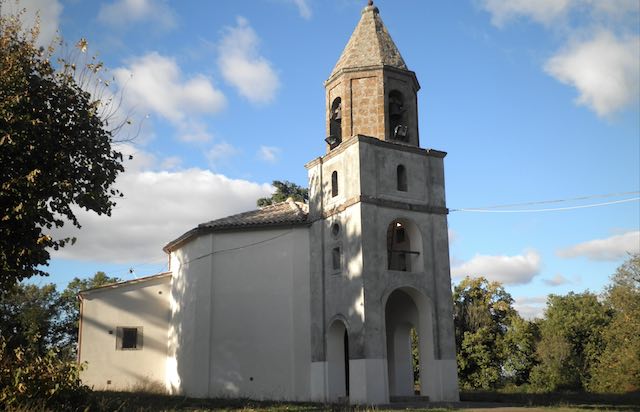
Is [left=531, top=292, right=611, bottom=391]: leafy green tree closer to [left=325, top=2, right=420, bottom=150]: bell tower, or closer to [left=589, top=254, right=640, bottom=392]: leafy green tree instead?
[left=589, top=254, right=640, bottom=392]: leafy green tree

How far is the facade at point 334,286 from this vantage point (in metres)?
22.3

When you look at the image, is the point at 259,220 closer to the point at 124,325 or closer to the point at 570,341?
the point at 124,325

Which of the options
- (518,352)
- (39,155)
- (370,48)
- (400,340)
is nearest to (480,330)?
(518,352)

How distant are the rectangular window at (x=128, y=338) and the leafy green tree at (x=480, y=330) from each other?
24259 millimetres

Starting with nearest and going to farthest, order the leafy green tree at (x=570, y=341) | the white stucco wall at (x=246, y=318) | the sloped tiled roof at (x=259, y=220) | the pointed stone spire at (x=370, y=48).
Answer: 1. the white stucco wall at (x=246, y=318)
2. the pointed stone spire at (x=370, y=48)
3. the sloped tiled roof at (x=259, y=220)
4. the leafy green tree at (x=570, y=341)

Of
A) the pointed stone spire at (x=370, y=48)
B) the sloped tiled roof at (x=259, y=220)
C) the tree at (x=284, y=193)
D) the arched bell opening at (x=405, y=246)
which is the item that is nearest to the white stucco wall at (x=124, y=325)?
the sloped tiled roof at (x=259, y=220)

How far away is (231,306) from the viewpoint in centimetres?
2488

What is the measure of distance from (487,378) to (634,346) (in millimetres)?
10279

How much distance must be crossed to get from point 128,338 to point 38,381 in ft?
49.2

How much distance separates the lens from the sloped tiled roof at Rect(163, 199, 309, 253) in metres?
25.3

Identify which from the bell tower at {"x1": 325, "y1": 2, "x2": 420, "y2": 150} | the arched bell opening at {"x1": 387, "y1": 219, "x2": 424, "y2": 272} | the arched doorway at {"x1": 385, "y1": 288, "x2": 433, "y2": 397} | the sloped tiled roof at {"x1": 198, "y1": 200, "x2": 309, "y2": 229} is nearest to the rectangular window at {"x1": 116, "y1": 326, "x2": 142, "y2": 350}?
the sloped tiled roof at {"x1": 198, "y1": 200, "x2": 309, "y2": 229}

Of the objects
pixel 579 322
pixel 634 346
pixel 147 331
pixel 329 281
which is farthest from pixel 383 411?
pixel 579 322

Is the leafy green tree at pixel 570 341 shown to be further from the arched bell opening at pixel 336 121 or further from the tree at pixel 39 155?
the tree at pixel 39 155

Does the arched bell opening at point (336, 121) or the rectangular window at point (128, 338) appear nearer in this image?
the arched bell opening at point (336, 121)
